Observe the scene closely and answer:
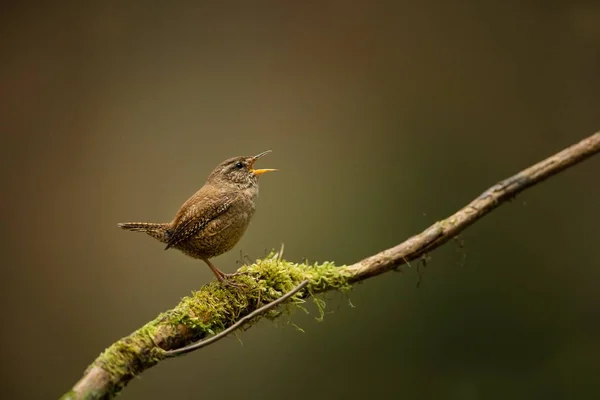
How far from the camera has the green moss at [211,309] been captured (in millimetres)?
2086

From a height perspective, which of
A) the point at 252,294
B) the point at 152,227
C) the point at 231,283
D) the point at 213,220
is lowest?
the point at 252,294

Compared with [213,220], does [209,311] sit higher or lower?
lower

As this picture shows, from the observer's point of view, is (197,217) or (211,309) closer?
(211,309)

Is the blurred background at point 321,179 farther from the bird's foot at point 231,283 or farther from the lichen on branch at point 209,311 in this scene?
the bird's foot at point 231,283

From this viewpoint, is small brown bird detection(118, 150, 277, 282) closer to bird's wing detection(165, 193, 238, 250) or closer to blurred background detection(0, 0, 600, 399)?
bird's wing detection(165, 193, 238, 250)

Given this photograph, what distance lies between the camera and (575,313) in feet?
12.1

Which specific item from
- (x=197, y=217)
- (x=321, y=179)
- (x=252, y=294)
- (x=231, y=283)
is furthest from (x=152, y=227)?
(x=321, y=179)

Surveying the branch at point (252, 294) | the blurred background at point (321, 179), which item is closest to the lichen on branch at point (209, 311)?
the branch at point (252, 294)

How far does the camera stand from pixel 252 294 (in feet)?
8.46

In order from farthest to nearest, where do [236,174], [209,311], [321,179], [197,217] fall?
[321,179] → [236,174] → [197,217] → [209,311]

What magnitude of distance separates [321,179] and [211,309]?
1421mm

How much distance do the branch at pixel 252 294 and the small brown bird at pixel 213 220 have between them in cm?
18

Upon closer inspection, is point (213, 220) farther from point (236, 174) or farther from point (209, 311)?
point (209, 311)

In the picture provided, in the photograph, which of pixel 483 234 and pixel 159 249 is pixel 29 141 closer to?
pixel 159 249
